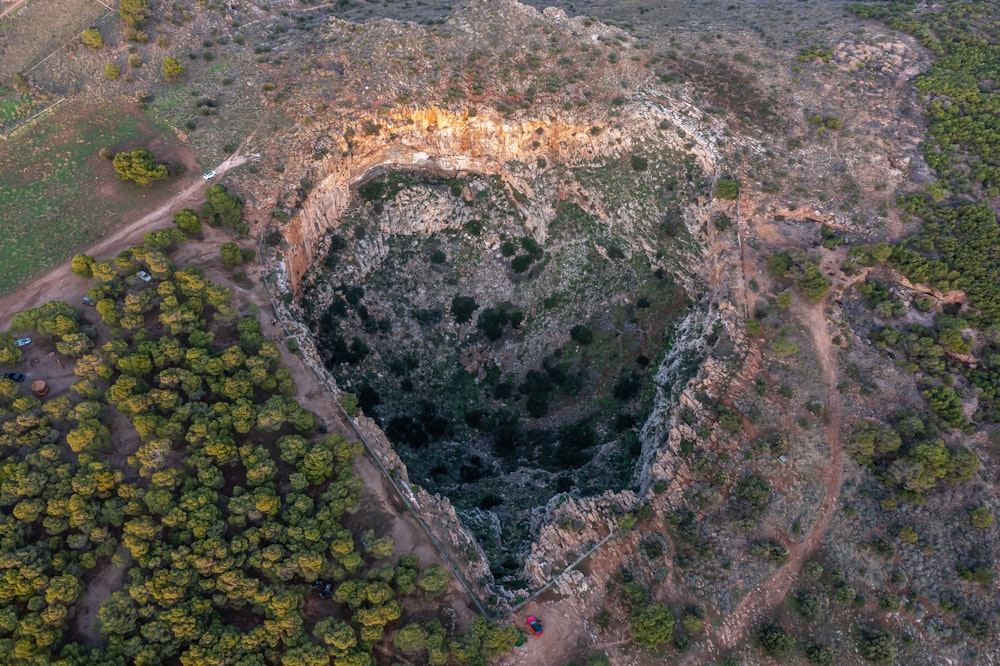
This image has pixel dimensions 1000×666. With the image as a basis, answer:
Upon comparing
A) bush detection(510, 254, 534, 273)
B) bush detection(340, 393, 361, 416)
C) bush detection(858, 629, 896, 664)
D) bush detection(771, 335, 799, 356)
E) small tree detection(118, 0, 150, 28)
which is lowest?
bush detection(858, 629, 896, 664)

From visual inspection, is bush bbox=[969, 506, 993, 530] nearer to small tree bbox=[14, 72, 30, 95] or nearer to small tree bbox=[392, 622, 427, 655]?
small tree bbox=[392, 622, 427, 655]

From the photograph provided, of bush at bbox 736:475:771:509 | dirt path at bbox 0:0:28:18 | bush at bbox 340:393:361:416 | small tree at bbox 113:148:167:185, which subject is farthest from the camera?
dirt path at bbox 0:0:28:18

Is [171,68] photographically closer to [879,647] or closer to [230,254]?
[230,254]

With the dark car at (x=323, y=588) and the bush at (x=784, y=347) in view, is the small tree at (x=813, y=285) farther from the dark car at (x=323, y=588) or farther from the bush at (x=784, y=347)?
the dark car at (x=323, y=588)

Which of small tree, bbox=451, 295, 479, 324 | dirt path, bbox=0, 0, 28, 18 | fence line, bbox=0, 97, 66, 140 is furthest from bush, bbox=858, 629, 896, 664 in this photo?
dirt path, bbox=0, 0, 28, 18

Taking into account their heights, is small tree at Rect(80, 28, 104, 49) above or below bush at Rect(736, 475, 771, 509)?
above

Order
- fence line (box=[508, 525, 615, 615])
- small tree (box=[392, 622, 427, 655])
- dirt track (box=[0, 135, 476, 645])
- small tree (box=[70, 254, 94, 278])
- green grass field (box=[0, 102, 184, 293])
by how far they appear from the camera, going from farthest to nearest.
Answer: green grass field (box=[0, 102, 184, 293])
small tree (box=[70, 254, 94, 278])
fence line (box=[508, 525, 615, 615])
dirt track (box=[0, 135, 476, 645])
small tree (box=[392, 622, 427, 655])

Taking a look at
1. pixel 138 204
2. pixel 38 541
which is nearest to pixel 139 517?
pixel 38 541
